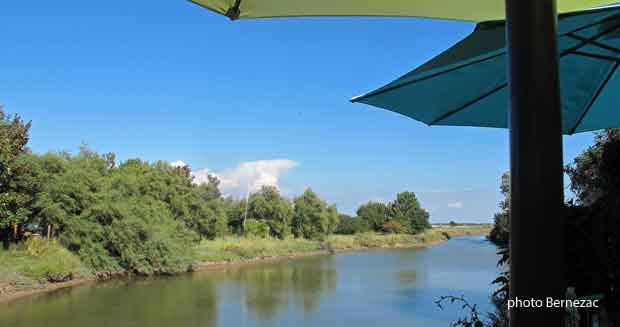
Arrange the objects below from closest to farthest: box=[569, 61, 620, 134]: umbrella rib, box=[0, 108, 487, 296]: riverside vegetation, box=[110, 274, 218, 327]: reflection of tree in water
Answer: box=[569, 61, 620, 134]: umbrella rib
box=[110, 274, 218, 327]: reflection of tree in water
box=[0, 108, 487, 296]: riverside vegetation

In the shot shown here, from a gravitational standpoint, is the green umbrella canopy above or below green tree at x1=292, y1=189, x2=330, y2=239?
above

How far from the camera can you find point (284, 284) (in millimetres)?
10969

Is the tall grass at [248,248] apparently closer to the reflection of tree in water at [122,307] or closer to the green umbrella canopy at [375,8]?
the reflection of tree in water at [122,307]

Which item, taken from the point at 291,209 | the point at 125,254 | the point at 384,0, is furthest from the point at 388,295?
the point at 291,209

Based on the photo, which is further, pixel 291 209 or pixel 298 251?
pixel 291 209

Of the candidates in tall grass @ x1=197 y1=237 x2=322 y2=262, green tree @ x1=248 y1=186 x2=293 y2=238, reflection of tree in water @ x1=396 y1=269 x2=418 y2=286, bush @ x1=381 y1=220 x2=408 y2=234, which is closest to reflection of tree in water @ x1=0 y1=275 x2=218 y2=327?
tall grass @ x1=197 y1=237 x2=322 y2=262

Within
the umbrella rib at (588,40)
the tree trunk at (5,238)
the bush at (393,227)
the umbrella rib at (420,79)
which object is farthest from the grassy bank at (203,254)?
the umbrella rib at (588,40)

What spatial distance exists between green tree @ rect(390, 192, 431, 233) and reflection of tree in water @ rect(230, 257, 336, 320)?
41.0ft

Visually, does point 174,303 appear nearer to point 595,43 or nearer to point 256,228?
point 595,43

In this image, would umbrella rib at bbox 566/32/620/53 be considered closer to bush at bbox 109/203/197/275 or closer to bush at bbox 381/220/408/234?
bush at bbox 109/203/197/275

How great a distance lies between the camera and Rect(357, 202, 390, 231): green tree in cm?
2673

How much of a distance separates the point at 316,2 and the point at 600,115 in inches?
48.8

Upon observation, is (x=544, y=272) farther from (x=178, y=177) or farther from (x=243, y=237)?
(x=243, y=237)

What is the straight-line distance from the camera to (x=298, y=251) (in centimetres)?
1795
